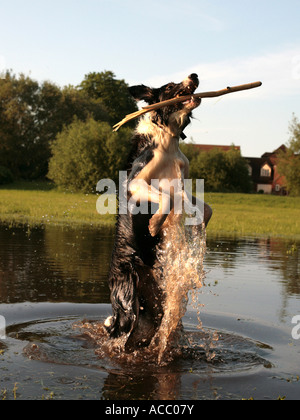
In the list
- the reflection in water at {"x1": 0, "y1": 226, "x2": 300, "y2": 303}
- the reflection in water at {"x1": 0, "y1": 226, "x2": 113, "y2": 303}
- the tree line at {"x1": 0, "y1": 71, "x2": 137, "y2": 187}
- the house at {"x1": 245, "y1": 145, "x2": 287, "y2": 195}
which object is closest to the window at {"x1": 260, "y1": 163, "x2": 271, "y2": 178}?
the house at {"x1": 245, "y1": 145, "x2": 287, "y2": 195}

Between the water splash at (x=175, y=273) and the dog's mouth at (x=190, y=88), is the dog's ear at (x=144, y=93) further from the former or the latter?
the water splash at (x=175, y=273)

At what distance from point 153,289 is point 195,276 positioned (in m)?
0.52

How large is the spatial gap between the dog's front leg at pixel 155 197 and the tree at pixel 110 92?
68545 mm

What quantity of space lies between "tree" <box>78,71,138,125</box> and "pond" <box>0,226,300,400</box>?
204 ft

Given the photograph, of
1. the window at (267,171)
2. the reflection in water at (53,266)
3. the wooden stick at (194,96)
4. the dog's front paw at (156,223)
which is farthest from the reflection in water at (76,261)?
the window at (267,171)

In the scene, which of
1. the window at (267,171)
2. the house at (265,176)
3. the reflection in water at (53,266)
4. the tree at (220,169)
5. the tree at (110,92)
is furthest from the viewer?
the window at (267,171)

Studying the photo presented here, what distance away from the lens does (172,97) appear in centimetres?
636

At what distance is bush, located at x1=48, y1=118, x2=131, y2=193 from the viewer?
4891cm

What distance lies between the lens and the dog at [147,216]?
6258mm

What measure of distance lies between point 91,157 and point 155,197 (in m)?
43.4

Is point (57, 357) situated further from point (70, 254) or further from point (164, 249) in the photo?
point (70, 254)

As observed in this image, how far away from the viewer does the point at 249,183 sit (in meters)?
67.2

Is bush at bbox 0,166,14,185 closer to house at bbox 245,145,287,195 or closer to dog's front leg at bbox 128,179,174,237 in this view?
dog's front leg at bbox 128,179,174,237
